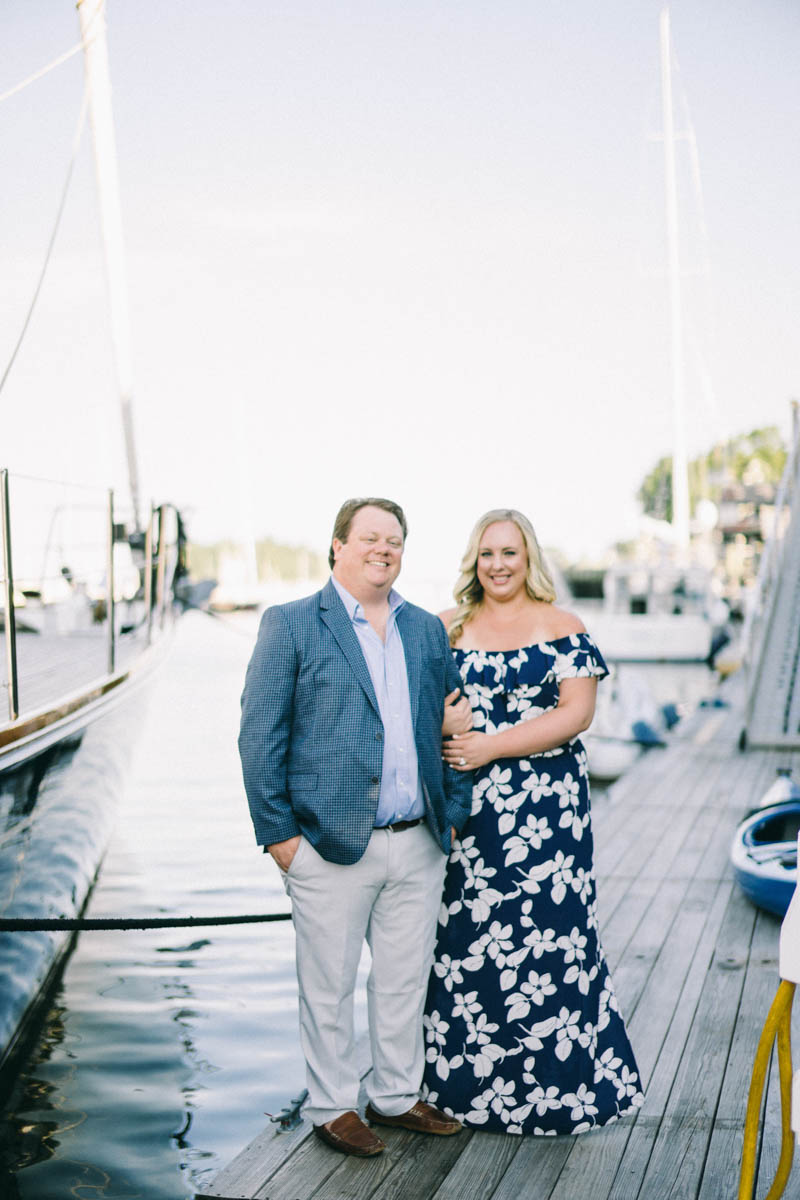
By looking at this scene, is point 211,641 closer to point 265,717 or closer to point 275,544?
point 275,544

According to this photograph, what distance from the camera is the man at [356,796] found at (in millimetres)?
3119

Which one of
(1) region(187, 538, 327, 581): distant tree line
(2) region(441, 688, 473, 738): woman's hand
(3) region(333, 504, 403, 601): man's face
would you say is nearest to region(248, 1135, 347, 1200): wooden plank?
(2) region(441, 688, 473, 738): woman's hand

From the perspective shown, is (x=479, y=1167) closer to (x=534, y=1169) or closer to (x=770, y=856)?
(x=534, y=1169)

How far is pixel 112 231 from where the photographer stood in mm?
12961

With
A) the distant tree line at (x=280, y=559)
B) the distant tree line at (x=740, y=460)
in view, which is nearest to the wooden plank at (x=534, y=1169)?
the distant tree line at (x=280, y=559)

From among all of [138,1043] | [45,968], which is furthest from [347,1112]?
[45,968]

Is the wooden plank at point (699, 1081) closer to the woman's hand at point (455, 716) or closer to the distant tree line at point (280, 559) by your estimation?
the woman's hand at point (455, 716)

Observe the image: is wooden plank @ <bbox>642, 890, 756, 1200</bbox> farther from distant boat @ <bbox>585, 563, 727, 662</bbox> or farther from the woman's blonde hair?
distant boat @ <bbox>585, 563, 727, 662</bbox>

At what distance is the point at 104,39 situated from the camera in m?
11.9

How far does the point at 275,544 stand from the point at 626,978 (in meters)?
86.1

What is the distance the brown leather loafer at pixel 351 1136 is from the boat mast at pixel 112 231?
33.3 feet

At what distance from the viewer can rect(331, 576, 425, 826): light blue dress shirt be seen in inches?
126

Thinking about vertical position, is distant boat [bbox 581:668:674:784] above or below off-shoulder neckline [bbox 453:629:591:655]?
below

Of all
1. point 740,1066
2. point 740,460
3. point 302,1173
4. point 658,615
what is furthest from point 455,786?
point 740,460
